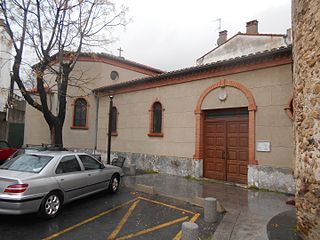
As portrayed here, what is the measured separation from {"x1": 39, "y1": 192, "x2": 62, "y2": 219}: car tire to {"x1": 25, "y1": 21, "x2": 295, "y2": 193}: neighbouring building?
20.8 feet

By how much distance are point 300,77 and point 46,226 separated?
6076 millimetres

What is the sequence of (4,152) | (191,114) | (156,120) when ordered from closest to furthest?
(191,114)
(156,120)
(4,152)

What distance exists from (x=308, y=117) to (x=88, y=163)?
231 inches

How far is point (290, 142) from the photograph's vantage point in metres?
8.66

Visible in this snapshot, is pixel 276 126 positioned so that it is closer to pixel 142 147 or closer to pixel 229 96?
pixel 229 96

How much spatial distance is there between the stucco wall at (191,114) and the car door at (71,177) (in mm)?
5617

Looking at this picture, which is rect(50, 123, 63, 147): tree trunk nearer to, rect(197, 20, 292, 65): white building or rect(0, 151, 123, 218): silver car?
rect(0, 151, 123, 218): silver car

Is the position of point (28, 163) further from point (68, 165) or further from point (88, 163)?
point (88, 163)

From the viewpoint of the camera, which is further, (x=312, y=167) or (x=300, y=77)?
(x=300, y=77)

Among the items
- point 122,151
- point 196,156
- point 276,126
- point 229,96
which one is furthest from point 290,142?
point 122,151

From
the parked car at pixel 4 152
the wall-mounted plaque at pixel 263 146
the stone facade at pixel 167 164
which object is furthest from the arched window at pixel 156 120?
the parked car at pixel 4 152

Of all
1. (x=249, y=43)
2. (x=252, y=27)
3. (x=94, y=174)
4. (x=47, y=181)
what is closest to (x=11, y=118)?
(x=94, y=174)

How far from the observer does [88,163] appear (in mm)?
7680

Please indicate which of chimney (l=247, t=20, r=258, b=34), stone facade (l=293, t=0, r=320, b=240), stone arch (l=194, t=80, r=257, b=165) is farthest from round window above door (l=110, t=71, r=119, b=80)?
stone facade (l=293, t=0, r=320, b=240)
